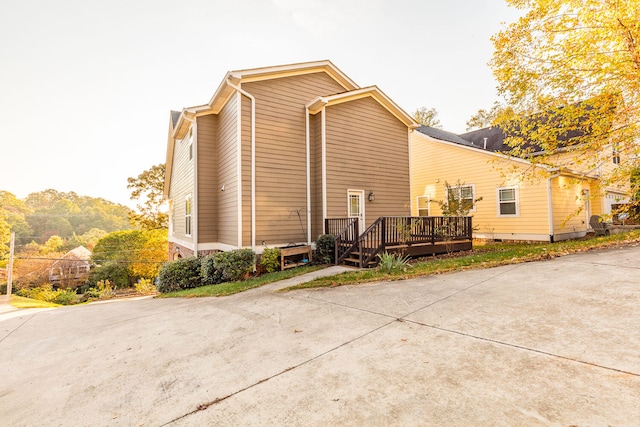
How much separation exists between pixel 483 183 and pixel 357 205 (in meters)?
7.33

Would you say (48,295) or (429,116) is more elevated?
(429,116)

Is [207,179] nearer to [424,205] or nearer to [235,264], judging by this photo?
[235,264]

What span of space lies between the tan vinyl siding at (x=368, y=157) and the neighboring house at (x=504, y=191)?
368 centimetres

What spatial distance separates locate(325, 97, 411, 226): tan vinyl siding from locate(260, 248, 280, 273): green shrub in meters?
2.52

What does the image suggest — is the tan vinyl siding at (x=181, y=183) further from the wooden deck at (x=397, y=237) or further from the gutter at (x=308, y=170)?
the wooden deck at (x=397, y=237)

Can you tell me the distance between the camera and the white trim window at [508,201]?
12531mm

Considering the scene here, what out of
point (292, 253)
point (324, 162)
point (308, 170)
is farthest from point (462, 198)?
point (292, 253)

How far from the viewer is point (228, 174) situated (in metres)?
9.53

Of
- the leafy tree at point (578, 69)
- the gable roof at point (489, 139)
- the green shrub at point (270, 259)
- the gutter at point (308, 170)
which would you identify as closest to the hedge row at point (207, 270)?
the green shrub at point (270, 259)

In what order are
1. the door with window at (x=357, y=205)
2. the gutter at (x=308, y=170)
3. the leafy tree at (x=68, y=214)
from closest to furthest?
the gutter at (x=308, y=170), the door with window at (x=357, y=205), the leafy tree at (x=68, y=214)

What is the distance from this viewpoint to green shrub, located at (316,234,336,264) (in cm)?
912

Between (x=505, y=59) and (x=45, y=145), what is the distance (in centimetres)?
4507

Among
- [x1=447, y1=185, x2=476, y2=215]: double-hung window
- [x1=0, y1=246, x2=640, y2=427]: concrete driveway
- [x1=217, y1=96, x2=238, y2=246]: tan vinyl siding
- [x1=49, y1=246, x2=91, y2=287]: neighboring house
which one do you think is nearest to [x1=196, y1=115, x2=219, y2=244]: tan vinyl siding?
[x1=217, y1=96, x2=238, y2=246]: tan vinyl siding

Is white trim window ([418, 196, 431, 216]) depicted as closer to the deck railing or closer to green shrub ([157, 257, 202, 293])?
the deck railing
